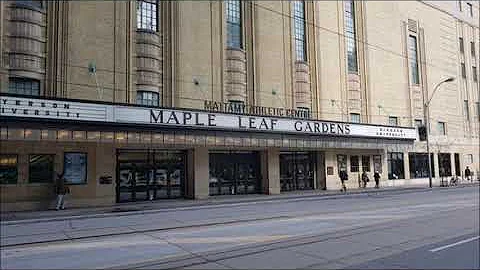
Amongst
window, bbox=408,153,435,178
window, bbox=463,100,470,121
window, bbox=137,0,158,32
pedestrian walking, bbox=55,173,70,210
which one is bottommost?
pedestrian walking, bbox=55,173,70,210

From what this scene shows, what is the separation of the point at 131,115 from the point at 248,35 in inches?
481

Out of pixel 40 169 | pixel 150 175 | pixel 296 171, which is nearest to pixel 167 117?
pixel 150 175

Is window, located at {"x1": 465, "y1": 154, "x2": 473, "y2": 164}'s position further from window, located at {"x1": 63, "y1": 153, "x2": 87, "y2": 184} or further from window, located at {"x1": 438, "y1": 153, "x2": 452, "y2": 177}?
window, located at {"x1": 63, "y1": 153, "x2": 87, "y2": 184}

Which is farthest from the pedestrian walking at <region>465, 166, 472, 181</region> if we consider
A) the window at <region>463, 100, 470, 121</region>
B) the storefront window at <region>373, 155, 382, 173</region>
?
the storefront window at <region>373, 155, 382, 173</region>

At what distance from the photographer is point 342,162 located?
32.8m

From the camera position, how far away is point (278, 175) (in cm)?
2889

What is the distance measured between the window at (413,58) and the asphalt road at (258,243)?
96.4 ft

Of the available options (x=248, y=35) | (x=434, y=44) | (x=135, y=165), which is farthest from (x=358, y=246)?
(x=434, y=44)

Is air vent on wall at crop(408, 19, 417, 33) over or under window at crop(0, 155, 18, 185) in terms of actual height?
over

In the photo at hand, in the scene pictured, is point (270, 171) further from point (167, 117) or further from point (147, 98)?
point (147, 98)

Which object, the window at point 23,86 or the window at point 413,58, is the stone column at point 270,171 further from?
the window at point 413,58

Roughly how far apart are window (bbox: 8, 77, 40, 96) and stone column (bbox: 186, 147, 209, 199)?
9.40 metres

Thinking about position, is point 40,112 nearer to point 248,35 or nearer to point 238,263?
point 238,263

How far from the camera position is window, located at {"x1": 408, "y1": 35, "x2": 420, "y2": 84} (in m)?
41.2
